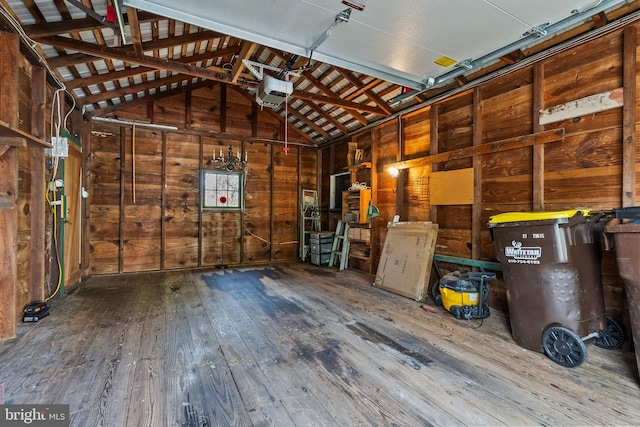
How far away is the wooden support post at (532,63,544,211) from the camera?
10.0 ft

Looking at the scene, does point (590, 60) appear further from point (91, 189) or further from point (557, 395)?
point (91, 189)

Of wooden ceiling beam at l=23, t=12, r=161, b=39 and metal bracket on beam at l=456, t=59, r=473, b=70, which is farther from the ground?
wooden ceiling beam at l=23, t=12, r=161, b=39

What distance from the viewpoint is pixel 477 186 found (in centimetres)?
370

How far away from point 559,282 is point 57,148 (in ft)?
18.2

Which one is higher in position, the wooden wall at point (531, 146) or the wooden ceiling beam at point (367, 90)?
the wooden ceiling beam at point (367, 90)

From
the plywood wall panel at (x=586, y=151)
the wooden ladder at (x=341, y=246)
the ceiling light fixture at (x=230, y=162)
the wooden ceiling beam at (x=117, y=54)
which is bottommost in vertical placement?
the wooden ladder at (x=341, y=246)

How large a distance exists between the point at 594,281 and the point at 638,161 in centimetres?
111

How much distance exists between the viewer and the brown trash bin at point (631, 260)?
1847mm

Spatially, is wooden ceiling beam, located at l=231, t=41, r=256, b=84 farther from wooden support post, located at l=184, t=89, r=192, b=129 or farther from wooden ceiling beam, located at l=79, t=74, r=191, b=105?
wooden support post, located at l=184, t=89, r=192, b=129

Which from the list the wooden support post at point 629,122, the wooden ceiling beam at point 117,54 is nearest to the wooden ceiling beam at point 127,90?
the wooden ceiling beam at point 117,54

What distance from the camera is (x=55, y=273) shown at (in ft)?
12.6

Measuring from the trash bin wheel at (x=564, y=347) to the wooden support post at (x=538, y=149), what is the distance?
136cm

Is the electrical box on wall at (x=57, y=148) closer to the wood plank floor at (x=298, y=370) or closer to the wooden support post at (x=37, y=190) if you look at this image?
the wooden support post at (x=37, y=190)

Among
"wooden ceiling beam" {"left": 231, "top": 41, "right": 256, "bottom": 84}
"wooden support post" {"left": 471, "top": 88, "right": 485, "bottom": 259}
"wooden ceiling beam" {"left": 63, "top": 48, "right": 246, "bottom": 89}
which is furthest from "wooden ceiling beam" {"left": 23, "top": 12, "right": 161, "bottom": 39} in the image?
"wooden support post" {"left": 471, "top": 88, "right": 485, "bottom": 259}
